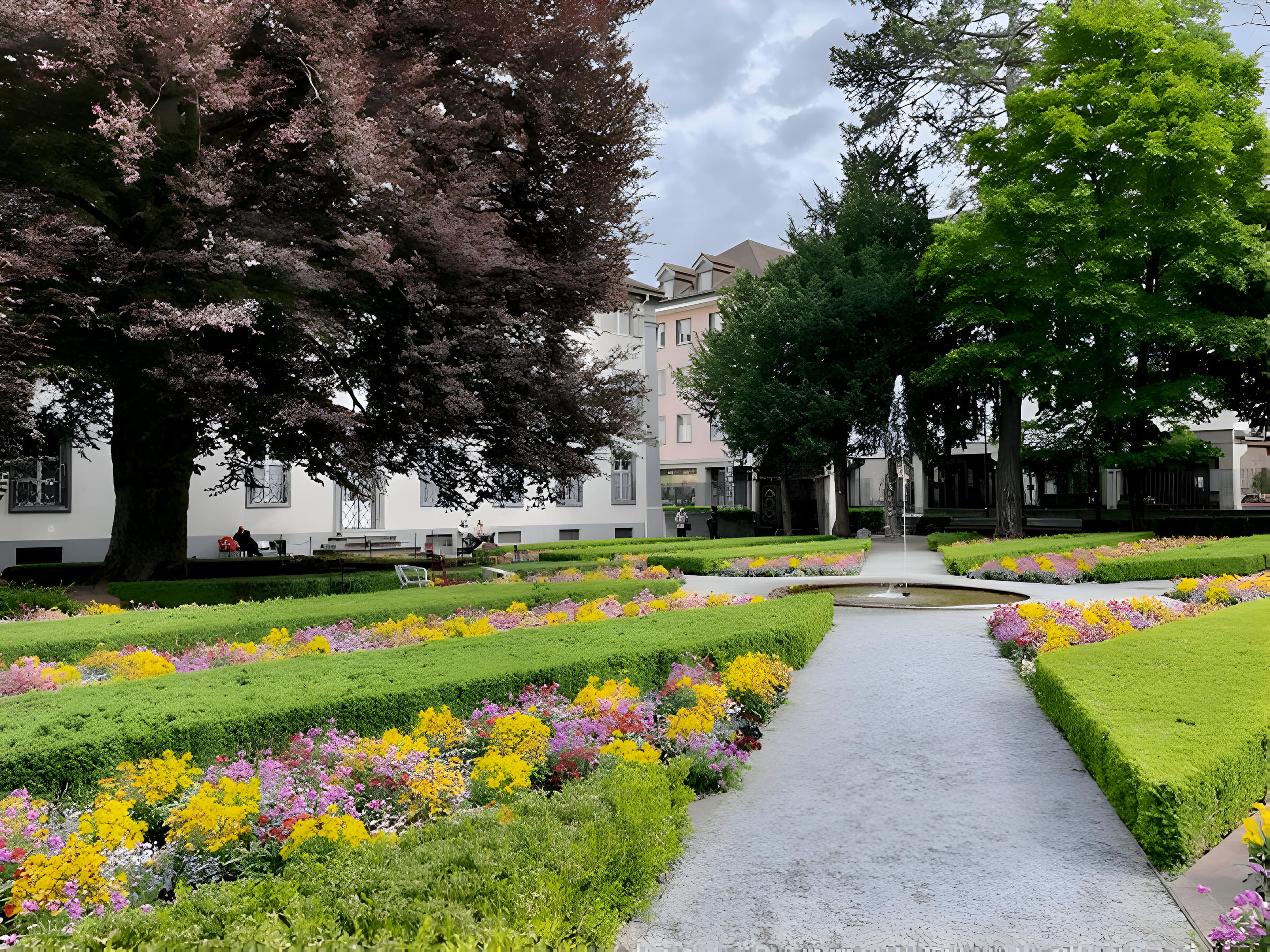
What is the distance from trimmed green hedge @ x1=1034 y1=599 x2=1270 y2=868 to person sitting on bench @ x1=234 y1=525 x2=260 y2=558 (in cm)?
1891

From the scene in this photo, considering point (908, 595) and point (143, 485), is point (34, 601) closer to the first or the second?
point (143, 485)

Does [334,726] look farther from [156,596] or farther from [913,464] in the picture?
[913,464]

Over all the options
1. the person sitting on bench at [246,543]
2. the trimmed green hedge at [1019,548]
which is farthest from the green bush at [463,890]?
the person sitting on bench at [246,543]

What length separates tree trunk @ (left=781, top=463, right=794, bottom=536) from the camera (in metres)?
33.8

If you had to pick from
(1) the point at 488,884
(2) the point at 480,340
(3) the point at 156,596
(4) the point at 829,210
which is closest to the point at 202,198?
(2) the point at 480,340

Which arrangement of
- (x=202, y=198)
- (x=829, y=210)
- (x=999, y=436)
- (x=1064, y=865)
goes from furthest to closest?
(x=829, y=210) < (x=999, y=436) < (x=202, y=198) < (x=1064, y=865)

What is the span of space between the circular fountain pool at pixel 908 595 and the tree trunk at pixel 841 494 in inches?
563

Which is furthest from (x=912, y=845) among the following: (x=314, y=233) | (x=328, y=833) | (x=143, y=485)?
(x=143, y=485)

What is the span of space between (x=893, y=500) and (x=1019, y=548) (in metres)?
22.5

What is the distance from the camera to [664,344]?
170 feet

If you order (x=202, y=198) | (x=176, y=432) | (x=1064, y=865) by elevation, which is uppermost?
(x=202, y=198)

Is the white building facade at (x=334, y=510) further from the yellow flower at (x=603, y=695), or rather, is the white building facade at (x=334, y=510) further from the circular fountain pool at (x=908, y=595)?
the yellow flower at (x=603, y=695)

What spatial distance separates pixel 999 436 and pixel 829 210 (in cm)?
1079

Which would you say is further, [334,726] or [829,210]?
[829,210]
